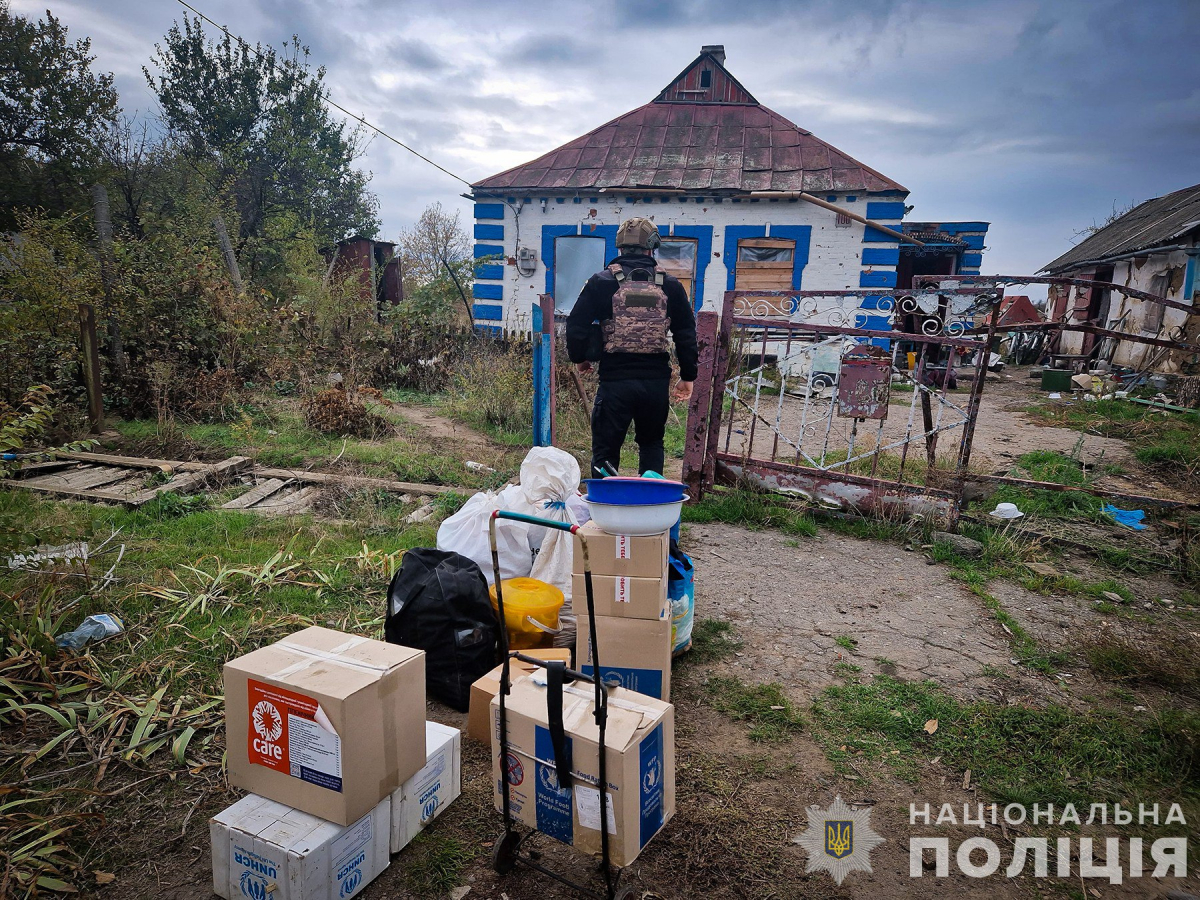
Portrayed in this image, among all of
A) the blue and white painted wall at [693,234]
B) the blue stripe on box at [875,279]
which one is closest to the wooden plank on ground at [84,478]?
the blue and white painted wall at [693,234]

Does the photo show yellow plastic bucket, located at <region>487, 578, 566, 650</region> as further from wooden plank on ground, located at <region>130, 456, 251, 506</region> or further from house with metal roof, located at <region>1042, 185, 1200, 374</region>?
house with metal roof, located at <region>1042, 185, 1200, 374</region>

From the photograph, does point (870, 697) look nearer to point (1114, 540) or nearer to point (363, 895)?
point (363, 895)

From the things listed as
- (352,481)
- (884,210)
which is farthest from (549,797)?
(884,210)

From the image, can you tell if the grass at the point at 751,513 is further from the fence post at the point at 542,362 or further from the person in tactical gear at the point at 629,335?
the fence post at the point at 542,362

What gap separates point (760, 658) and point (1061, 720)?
1.30m

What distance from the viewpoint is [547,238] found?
1338 centimetres

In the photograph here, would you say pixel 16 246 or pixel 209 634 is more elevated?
pixel 16 246

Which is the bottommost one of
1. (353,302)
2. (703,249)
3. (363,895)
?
(363,895)

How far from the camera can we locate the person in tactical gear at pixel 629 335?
4.28 meters

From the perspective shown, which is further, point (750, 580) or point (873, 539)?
point (873, 539)

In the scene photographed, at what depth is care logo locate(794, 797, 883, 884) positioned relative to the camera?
7.05 feet

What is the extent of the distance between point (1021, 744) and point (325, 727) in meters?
2.72

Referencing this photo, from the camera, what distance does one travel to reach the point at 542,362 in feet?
17.8

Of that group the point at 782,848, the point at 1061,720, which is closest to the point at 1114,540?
the point at 1061,720
